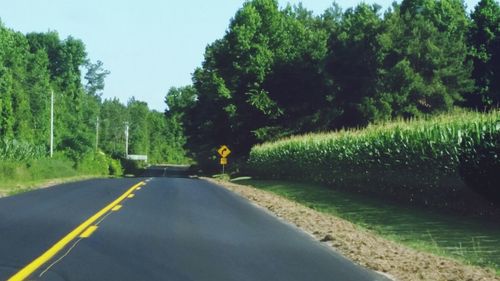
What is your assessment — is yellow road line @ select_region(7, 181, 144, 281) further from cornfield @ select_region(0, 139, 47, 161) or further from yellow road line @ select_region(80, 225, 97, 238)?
cornfield @ select_region(0, 139, 47, 161)

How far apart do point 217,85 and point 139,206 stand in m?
55.3

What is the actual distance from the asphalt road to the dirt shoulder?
1.25 feet

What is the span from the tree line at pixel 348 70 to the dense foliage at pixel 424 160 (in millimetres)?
31447

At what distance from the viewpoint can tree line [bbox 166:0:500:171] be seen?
199 ft

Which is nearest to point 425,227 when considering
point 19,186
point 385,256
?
point 385,256

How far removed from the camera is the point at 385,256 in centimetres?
1058

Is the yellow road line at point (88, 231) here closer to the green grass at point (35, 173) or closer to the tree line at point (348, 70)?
the green grass at point (35, 173)

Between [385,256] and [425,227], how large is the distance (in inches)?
189

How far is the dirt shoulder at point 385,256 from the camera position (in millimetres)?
8969

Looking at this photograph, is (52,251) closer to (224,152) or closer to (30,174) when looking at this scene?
(30,174)

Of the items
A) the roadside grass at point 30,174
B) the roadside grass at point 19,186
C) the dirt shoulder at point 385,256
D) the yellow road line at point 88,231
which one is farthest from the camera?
the roadside grass at point 30,174

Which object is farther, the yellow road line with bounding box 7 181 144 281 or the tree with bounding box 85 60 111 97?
the tree with bounding box 85 60 111 97

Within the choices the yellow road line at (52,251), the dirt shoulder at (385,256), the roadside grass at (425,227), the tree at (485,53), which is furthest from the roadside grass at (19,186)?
the tree at (485,53)

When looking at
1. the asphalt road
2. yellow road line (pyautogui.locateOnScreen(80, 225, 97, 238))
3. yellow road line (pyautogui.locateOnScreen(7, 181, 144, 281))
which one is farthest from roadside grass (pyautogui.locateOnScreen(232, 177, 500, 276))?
yellow road line (pyautogui.locateOnScreen(7, 181, 144, 281))
